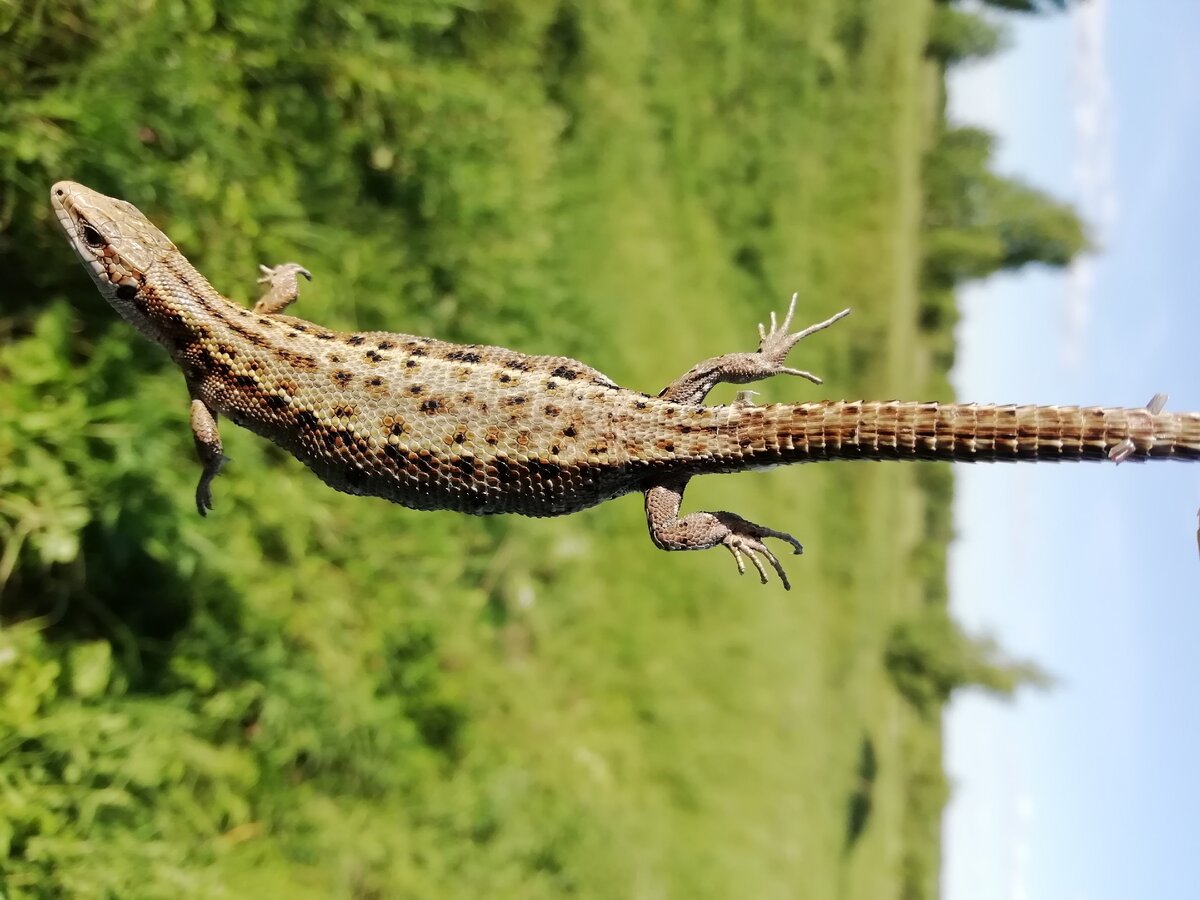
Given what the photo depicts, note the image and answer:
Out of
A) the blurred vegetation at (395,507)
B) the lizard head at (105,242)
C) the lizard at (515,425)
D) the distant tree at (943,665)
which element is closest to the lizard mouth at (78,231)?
the lizard head at (105,242)

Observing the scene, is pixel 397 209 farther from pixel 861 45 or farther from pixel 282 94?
pixel 861 45

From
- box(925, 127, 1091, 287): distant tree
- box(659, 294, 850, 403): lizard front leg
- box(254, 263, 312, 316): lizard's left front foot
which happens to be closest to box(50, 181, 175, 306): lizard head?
box(254, 263, 312, 316): lizard's left front foot

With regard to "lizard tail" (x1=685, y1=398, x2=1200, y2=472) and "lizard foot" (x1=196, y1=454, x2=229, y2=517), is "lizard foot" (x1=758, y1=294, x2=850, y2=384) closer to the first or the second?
"lizard tail" (x1=685, y1=398, x2=1200, y2=472)

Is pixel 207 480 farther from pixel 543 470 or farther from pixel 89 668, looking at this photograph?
pixel 89 668

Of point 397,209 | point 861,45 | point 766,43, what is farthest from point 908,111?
point 397,209

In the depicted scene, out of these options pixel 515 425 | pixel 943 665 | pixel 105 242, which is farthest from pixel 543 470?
pixel 943 665

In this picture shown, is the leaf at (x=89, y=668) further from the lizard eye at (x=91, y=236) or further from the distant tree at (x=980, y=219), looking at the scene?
the distant tree at (x=980, y=219)
